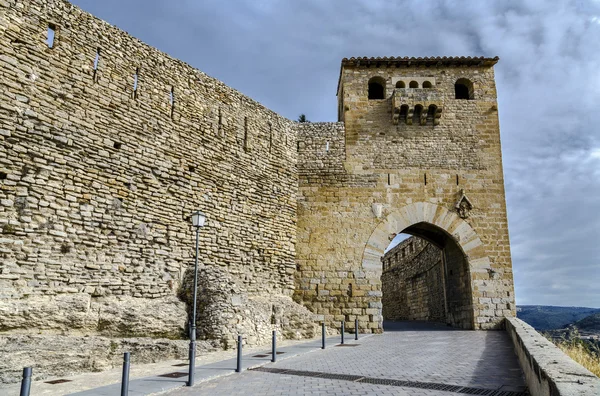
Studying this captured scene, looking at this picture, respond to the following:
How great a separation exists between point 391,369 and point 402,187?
8.37 metres

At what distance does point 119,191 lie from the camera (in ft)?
30.7

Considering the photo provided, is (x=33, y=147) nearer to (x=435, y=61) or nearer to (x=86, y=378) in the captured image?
(x=86, y=378)

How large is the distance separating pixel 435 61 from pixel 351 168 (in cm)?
469

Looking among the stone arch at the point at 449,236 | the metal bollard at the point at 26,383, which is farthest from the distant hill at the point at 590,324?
the metal bollard at the point at 26,383

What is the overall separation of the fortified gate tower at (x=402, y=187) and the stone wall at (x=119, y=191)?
5.61ft

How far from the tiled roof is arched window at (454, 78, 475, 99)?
60 cm

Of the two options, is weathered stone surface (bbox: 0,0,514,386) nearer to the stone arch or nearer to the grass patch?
the stone arch

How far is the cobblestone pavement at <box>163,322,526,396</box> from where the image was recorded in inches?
217

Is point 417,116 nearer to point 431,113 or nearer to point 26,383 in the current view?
point 431,113

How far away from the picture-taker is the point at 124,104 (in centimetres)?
990

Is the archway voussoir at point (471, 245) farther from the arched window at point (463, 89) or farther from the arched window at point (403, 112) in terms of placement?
the arched window at point (463, 89)

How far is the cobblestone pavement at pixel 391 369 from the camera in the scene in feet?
18.1

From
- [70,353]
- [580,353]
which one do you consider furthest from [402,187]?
[70,353]

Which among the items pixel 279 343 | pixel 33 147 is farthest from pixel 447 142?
pixel 33 147
